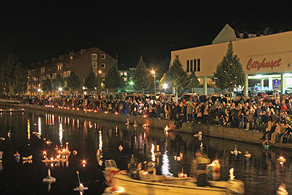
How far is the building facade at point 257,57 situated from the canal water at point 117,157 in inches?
595

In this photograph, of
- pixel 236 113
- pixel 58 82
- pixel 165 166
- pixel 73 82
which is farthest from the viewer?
pixel 58 82

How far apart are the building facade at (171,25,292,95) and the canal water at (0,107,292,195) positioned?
49.6ft

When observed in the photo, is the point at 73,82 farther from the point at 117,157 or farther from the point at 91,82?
the point at 117,157

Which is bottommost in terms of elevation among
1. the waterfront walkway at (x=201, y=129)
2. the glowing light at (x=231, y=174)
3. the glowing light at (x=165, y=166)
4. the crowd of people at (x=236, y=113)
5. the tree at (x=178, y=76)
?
the glowing light at (x=231, y=174)

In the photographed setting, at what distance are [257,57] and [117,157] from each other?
1118 inches

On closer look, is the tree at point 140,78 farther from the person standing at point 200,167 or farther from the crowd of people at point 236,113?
the person standing at point 200,167

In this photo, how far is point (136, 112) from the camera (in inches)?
1248

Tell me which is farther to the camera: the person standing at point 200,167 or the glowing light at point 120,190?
the person standing at point 200,167

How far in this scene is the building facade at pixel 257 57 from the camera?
3784cm

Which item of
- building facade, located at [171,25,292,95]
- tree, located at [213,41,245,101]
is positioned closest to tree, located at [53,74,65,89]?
building facade, located at [171,25,292,95]

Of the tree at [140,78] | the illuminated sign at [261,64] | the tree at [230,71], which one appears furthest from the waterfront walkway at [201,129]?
the tree at [140,78]

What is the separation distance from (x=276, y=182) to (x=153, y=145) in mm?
9123

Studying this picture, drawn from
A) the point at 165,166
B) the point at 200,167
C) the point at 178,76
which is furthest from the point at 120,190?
the point at 178,76

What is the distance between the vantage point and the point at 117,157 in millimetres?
17969
